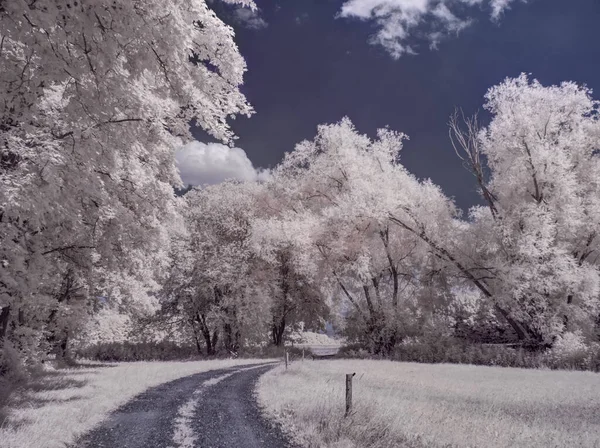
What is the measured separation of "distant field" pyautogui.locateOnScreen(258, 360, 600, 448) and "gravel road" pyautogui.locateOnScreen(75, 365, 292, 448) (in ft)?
2.28

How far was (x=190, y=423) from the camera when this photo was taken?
10469 millimetres

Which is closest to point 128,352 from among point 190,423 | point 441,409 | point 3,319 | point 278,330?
point 278,330

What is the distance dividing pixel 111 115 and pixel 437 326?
26983 millimetres

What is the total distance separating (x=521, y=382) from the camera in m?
17.5

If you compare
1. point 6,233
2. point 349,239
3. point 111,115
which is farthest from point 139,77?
point 349,239

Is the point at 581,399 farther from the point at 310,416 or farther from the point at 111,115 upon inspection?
the point at 111,115

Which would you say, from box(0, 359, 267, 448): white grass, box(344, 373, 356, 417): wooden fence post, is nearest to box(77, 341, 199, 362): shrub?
box(0, 359, 267, 448): white grass

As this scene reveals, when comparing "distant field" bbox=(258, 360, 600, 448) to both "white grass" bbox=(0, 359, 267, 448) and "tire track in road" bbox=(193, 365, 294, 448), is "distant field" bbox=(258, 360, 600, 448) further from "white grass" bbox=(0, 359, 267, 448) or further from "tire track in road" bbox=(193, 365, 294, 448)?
"white grass" bbox=(0, 359, 267, 448)

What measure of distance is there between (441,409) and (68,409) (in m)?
9.67

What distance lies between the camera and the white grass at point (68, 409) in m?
8.30

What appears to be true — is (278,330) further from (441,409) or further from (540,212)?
(441,409)

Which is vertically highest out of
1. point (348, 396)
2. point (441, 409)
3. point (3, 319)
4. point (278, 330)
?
point (3, 319)

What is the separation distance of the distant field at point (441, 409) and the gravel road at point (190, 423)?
0.70 m

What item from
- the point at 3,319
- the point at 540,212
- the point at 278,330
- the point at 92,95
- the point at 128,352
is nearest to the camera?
the point at 92,95
